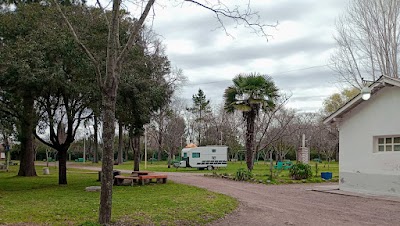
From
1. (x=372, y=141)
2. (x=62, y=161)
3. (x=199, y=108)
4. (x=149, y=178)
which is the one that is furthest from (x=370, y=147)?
(x=199, y=108)

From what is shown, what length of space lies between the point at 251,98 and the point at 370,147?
35.2 ft

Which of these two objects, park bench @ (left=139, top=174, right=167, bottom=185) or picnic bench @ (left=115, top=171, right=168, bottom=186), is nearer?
picnic bench @ (left=115, top=171, right=168, bottom=186)

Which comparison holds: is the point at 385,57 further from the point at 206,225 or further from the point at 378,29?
the point at 206,225

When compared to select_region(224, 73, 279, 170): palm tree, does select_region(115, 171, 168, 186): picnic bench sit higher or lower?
lower

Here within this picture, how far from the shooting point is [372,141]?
1540cm

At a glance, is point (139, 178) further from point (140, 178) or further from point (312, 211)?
point (312, 211)

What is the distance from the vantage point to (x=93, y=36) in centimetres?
1591

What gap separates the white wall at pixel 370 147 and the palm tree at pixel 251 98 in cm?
881

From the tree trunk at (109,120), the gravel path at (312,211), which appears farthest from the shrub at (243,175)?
the tree trunk at (109,120)

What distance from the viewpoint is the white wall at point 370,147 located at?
14523mm

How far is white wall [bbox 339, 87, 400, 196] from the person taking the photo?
14.5 metres

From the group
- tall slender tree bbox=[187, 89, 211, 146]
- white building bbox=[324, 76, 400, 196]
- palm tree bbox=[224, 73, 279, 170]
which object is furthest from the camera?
tall slender tree bbox=[187, 89, 211, 146]

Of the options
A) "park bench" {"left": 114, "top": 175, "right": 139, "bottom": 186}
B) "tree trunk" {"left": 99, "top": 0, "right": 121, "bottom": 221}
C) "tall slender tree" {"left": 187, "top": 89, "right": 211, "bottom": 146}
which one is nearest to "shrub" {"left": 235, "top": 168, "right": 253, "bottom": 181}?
"park bench" {"left": 114, "top": 175, "right": 139, "bottom": 186}

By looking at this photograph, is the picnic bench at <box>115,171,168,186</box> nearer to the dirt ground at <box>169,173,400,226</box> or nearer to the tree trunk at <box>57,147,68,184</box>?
the tree trunk at <box>57,147,68,184</box>
